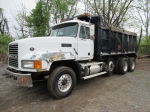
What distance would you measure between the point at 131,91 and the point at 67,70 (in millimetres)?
2578

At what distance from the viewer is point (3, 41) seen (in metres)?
13.8

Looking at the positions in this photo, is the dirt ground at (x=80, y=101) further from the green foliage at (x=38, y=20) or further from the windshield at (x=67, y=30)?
the green foliage at (x=38, y=20)

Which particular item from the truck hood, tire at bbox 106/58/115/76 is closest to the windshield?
the truck hood

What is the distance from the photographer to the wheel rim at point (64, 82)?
3.87m

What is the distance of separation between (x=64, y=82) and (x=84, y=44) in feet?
6.13

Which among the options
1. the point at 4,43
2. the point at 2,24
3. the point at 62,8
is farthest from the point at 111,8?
the point at 2,24

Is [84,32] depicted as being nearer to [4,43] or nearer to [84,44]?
[84,44]

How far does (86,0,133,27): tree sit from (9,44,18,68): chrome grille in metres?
11.4

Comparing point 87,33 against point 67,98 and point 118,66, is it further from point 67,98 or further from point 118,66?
point 118,66

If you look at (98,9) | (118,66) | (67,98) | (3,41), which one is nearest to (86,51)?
(67,98)

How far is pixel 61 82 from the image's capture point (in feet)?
12.7

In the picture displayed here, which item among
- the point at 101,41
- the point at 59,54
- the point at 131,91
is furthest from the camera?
the point at 101,41

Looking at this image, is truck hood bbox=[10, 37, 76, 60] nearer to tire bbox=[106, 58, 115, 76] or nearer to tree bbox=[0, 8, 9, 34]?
tire bbox=[106, 58, 115, 76]

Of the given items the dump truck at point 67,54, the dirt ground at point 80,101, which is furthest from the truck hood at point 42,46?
the dirt ground at point 80,101
